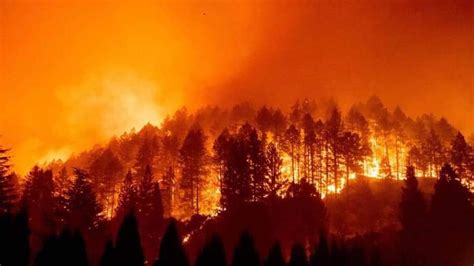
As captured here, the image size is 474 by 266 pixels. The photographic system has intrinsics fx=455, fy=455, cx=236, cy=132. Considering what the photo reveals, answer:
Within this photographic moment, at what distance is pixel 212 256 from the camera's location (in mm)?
29562

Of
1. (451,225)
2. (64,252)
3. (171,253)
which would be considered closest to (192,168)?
(451,225)

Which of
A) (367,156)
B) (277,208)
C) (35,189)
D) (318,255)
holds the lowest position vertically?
(318,255)

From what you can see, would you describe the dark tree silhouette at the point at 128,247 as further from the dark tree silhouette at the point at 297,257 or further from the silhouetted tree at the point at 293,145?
the silhouetted tree at the point at 293,145

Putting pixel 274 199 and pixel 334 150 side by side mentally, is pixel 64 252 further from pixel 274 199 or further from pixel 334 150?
pixel 334 150

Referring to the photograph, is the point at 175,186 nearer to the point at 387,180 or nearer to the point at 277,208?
Result: the point at 277,208

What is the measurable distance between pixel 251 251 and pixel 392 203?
4694 centimetres

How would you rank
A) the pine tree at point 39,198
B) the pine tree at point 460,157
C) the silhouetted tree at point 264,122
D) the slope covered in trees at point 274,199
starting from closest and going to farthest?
the slope covered in trees at point 274,199 < the pine tree at point 39,198 < the pine tree at point 460,157 < the silhouetted tree at point 264,122

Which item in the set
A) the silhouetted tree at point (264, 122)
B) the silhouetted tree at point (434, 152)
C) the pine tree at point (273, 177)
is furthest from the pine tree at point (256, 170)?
the silhouetted tree at point (434, 152)

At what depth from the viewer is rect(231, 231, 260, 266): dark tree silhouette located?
1226 inches

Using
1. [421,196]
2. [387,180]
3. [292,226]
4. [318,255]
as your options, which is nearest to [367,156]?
[387,180]

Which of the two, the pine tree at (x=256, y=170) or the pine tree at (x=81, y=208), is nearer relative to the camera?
the pine tree at (x=81, y=208)

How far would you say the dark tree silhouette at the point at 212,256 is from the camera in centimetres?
2945

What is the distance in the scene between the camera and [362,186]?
7812cm

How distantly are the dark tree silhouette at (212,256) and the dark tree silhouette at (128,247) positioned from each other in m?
4.14
